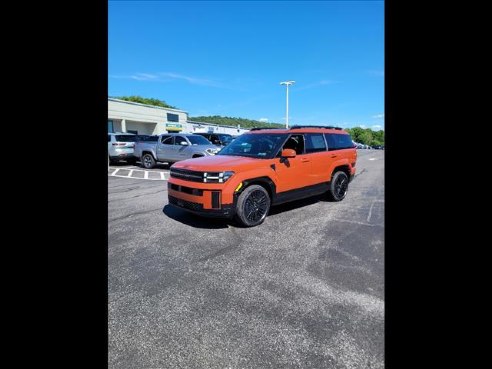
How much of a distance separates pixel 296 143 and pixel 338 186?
195cm

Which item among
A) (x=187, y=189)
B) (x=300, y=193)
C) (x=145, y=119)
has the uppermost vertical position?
(x=145, y=119)

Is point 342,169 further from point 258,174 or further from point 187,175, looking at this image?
point 187,175

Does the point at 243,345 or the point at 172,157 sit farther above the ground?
the point at 172,157

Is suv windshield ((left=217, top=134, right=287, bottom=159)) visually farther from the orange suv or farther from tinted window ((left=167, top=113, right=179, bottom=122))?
tinted window ((left=167, top=113, right=179, bottom=122))

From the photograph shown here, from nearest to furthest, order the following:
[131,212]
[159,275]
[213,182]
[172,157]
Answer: [159,275] → [213,182] → [131,212] → [172,157]

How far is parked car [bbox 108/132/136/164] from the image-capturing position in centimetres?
1512

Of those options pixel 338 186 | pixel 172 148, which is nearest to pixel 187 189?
pixel 338 186

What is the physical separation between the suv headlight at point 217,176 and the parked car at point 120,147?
11737mm

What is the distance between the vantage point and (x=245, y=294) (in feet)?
9.76
